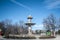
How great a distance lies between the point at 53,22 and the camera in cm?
331

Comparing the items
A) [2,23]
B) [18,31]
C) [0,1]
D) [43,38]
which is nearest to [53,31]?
[43,38]

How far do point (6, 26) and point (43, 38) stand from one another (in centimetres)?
109

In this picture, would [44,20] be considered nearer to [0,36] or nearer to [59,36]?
[59,36]

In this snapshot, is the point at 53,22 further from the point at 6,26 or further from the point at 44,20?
the point at 6,26

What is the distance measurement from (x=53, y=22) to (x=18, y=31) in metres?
1.11

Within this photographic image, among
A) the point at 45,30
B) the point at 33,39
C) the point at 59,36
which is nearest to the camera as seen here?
the point at 59,36

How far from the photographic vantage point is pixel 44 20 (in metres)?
3.18

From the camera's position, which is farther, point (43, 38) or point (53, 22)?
point (43, 38)

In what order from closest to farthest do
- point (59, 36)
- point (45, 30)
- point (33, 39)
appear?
point (59, 36), point (45, 30), point (33, 39)

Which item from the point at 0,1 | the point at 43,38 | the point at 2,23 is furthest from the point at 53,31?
the point at 0,1

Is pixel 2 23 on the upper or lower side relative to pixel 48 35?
upper

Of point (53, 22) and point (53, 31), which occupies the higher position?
point (53, 22)

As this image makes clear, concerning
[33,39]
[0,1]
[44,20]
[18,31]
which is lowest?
[33,39]

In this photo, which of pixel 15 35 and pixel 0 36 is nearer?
pixel 0 36
